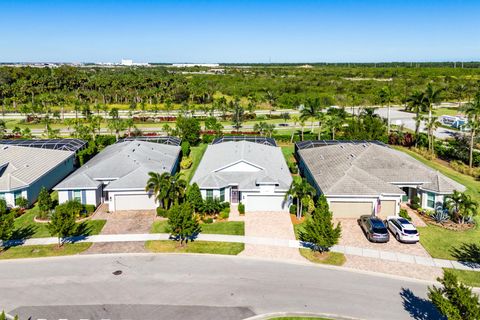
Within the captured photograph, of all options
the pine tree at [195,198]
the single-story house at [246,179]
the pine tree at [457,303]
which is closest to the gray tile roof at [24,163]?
the pine tree at [195,198]

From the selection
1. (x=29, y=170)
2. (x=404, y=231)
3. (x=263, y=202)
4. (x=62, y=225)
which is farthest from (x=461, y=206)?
(x=29, y=170)

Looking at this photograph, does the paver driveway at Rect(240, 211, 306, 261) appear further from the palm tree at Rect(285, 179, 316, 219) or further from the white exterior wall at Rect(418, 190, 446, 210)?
the white exterior wall at Rect(418, 190, 446, 210)

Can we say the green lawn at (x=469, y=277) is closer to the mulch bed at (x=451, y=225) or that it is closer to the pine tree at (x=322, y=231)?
the mulch bed at (x=451, y=225)

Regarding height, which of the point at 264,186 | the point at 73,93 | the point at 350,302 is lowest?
the point at 350,302

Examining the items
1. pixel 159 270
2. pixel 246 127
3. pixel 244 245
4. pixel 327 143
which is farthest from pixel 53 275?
pixel 246 127

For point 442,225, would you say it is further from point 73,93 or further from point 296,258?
point 73,93

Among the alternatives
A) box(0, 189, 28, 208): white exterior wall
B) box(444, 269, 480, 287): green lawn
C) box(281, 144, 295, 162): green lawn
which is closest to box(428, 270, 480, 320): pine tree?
box(444, 269, 480, 287): green lawn
